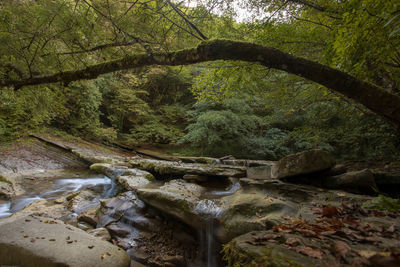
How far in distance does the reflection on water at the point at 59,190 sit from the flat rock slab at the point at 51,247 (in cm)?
247

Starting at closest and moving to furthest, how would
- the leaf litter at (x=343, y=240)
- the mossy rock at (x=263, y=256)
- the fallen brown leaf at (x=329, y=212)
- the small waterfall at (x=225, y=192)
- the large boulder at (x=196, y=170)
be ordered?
1. the leaf litter at (x=343, y=240)
2. the mossy rock at (x=263, y=256)
3. the fallen brown leaf at (x=329, y=212)
4. the small waterfall at (x=225, y=192)
5. the large boulder at (x=196, y=170)

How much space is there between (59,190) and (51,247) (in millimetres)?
4674

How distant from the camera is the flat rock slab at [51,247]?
2.70m

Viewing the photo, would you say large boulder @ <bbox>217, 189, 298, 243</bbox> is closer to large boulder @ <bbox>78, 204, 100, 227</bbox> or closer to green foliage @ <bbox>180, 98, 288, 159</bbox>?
large boulder @ <bbox>78, 204, 100, 227</bbox>

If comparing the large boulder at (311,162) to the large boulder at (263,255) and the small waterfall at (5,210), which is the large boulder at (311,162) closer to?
the large boulder at (263,255)

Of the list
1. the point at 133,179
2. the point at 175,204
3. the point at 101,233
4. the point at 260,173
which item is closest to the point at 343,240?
the point at 175,204

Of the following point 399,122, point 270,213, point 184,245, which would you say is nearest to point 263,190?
point 270,213

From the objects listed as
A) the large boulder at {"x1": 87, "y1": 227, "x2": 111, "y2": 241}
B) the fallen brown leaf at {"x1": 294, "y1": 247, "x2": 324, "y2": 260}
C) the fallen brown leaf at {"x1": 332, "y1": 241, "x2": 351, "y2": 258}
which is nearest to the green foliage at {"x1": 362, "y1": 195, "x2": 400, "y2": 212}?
the fallen brown leaf at {"x1": 332, "y1": 241, "x2": 351, "y2": 258}

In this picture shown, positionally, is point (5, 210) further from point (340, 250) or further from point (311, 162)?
point (311, 162)

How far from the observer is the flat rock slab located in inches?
106

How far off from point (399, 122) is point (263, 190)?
3.10m

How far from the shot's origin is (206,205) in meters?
3.90

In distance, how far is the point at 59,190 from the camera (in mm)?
6617

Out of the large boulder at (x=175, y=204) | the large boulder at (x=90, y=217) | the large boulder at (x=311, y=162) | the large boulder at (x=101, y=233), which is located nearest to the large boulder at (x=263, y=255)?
the large boulder at (x=175, y=204)
